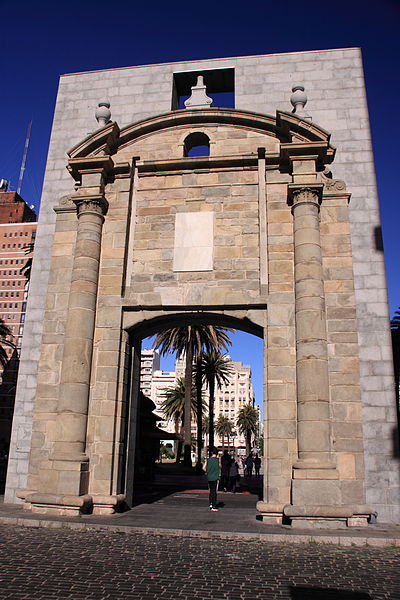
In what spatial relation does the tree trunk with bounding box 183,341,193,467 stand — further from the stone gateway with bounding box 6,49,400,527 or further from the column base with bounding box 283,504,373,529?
the column base with bounding box 283,504,373,529

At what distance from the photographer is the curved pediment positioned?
1246cm

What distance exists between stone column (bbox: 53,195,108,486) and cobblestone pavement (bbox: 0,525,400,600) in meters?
2.36

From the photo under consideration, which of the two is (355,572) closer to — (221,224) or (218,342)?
(221,224)

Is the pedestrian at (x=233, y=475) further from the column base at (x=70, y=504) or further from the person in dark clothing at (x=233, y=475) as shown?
the column base at (x=70, y=504)

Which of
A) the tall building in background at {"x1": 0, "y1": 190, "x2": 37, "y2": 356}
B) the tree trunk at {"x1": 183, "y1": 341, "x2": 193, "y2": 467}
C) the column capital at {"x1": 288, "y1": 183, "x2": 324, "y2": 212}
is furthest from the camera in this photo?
the tall building in background at {"x1": 0, "y1": 190, "x2": 37, "y2": 356}

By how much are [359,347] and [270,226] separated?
11.2ft

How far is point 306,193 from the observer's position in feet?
37.7

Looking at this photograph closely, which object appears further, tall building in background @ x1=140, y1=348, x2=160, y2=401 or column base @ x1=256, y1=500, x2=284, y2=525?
tall building in background @ x1=140, y1=348, x2=160, y2=401

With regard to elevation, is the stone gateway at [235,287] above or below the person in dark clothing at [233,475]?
above

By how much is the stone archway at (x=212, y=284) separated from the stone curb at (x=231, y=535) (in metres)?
0.89

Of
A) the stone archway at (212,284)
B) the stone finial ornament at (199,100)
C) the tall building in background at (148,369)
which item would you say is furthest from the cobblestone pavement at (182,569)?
the tall building in background at (148,369)

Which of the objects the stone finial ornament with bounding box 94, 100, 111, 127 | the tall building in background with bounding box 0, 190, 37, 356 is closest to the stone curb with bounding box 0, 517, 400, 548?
the stone finial ornament with bounding box 94, 100, 111, 127

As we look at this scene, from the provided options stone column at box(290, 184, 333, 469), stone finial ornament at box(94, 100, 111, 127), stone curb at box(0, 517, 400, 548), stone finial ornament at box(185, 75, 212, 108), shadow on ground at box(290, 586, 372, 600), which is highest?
stone finial ornament at box(185, 75, 212, 108)

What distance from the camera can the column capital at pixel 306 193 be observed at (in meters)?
11.4
